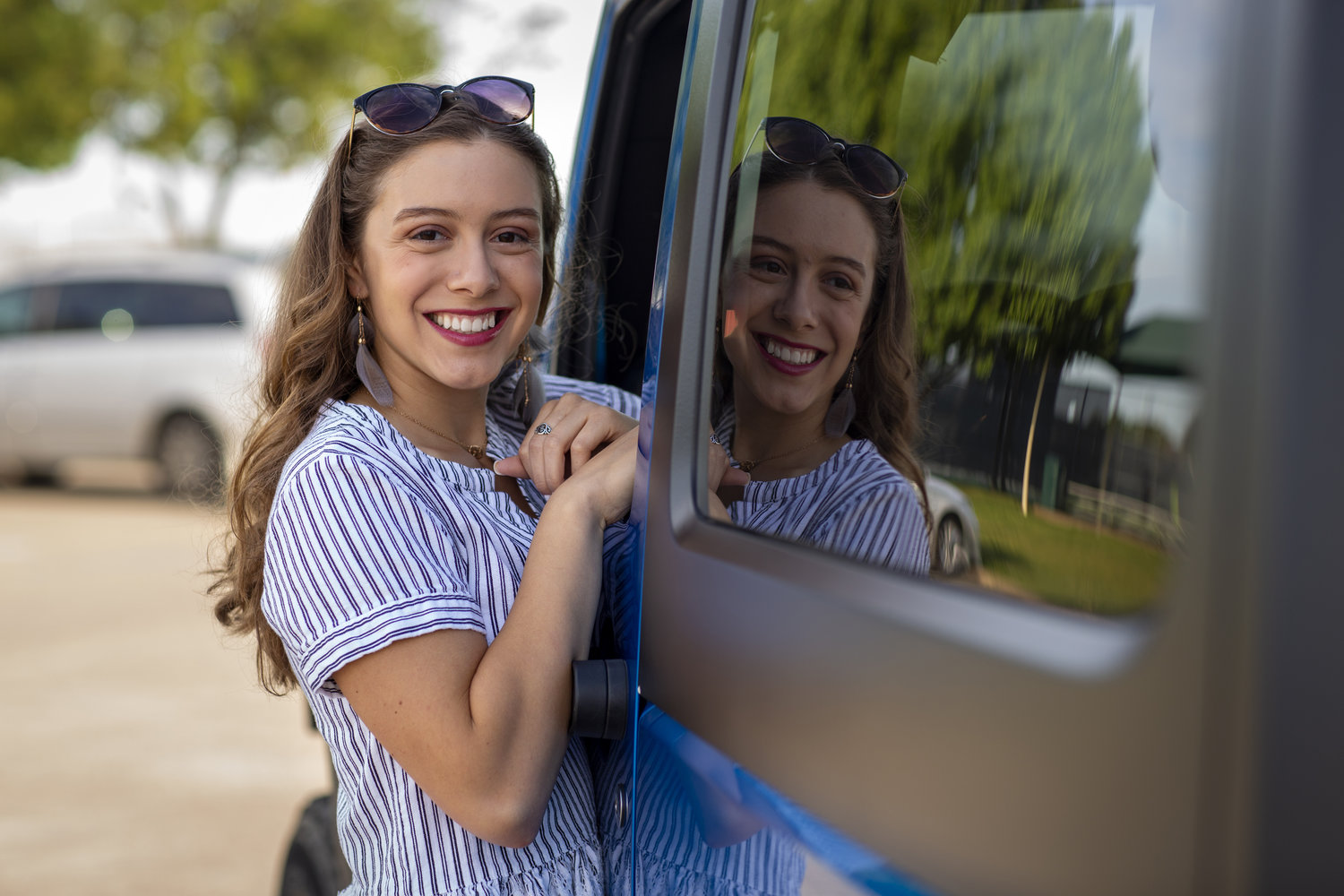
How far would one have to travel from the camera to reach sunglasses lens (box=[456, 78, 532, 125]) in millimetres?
1835

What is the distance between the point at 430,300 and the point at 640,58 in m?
0.92

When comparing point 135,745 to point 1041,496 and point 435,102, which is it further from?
point 1041,496

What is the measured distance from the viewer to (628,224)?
2475 mm

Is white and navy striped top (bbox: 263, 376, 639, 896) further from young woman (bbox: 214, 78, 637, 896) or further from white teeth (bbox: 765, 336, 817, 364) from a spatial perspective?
white teeth (bbox: 765, 336, 817, 364)

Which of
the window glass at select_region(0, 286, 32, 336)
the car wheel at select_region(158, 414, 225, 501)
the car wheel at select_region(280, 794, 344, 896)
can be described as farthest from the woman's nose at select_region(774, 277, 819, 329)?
the window glass at select_region(0, 286, 32, 336)

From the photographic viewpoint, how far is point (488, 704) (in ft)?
4.56

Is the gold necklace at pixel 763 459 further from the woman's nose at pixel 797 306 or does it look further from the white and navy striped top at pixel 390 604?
the white and navy striped top at pixel 390 604

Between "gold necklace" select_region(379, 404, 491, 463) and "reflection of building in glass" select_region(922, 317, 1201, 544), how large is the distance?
102 cm

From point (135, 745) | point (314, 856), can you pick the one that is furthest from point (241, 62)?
point (314, 856)

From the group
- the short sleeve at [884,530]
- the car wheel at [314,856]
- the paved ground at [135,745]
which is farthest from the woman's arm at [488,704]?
the car wheel at [314,856]

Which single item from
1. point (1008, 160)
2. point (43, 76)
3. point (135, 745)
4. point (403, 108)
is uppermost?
point (43, 76)

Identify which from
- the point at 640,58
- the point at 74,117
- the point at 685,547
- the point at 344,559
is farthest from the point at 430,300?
the point at 74,117

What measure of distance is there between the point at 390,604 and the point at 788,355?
0.55 metres

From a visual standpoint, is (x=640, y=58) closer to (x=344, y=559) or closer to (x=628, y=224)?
(x=628, y=224)
